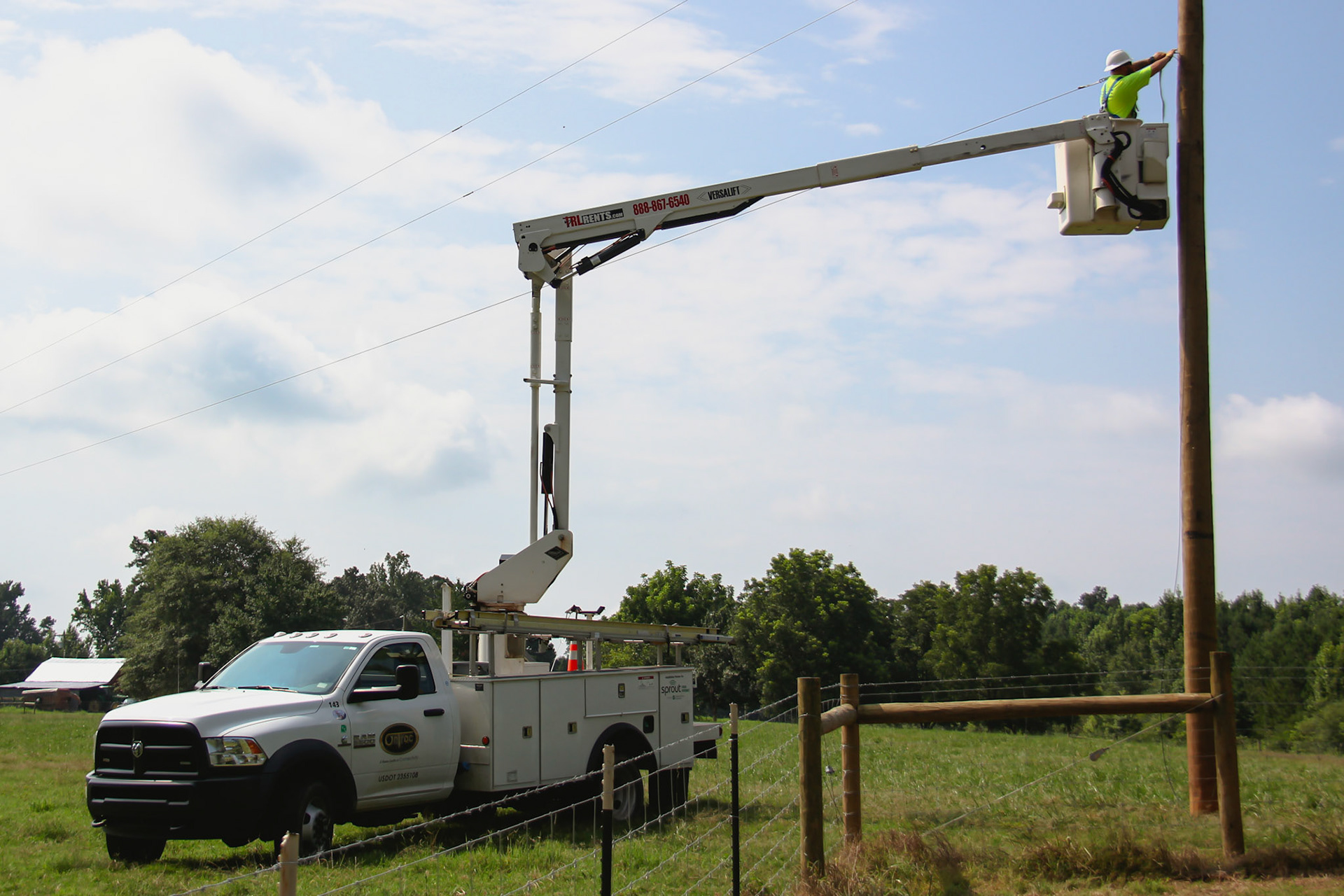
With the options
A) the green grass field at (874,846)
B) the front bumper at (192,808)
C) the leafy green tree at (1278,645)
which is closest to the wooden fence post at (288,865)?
the green grass field at (874,846)

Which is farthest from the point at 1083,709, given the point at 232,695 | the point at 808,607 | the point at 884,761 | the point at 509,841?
the point at 808,607

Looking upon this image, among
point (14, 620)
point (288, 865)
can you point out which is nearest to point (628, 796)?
point (288, 865)

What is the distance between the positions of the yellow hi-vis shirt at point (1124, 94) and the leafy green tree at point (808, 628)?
54.4m

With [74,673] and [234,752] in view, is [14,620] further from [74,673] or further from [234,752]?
[234,752]

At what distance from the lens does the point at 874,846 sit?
7.14 metres

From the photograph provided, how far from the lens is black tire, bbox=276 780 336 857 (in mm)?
8883

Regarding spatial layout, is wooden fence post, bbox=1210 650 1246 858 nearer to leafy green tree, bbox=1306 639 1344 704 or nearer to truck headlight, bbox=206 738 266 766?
truck headlight, bbox=206 738 266 766

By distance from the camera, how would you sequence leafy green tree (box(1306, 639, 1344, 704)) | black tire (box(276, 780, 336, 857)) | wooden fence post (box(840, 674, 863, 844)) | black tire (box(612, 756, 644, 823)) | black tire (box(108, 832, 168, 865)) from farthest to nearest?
leafy green tree (box(1306, 639, 1344, 704)) < black tire (box(612, 756, 644, 823)) < black tire (box(108, 832, 168, 865)) < black tire (box(276, 780, 336, 857)) < wooden fence post (box(840, 674, 863, 844))

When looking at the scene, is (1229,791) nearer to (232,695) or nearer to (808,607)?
(232,695)

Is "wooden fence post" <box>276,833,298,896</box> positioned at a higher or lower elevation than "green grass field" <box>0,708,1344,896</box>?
higher

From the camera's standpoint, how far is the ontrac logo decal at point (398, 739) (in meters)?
9.87

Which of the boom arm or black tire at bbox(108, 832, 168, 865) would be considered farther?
the boom arm

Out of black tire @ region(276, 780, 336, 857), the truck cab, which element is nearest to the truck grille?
the truck cab

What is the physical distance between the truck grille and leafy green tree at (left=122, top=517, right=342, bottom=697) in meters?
51.8
